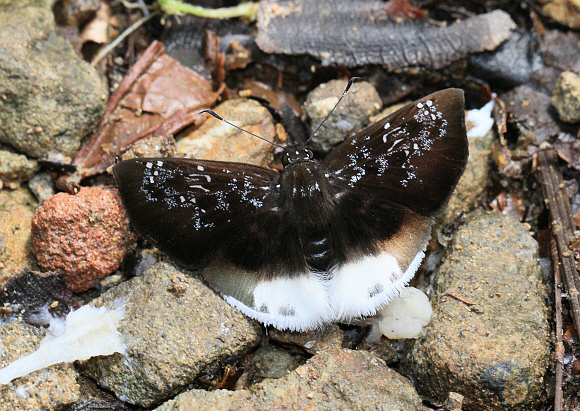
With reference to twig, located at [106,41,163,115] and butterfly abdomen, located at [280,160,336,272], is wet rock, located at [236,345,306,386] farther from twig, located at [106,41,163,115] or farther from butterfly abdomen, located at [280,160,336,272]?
twig, located at [106,41,163,115]

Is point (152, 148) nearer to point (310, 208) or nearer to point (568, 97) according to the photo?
point (310, 208)

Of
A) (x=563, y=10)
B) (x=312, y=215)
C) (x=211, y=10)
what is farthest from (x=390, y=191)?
(x=563, y=10)

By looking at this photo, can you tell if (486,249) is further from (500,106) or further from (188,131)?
(188,131)

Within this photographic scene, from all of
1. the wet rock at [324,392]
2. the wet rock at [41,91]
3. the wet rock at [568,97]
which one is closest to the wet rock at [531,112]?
the wet rock at [568,97]

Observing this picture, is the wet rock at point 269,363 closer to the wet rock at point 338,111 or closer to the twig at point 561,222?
the wet rock at point 338,111

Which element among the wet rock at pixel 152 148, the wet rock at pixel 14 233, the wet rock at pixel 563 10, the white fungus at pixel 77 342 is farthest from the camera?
the wet rock at pixel 563 10

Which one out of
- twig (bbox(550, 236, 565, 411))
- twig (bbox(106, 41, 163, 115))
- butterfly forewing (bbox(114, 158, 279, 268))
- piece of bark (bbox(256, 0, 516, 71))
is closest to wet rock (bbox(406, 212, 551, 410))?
twig (bbox(550, 236, 565, 411))
